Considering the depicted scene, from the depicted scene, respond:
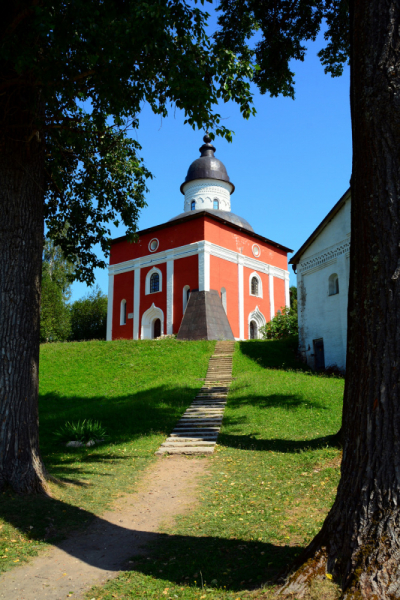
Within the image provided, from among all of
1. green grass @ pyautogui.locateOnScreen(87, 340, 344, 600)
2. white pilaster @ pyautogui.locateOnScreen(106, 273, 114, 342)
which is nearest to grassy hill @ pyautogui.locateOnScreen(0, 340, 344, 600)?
green grass @ pyautogui.locateOnScreen(87, 340, 344, 600)

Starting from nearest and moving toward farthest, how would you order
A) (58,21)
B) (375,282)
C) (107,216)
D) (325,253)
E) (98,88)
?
(375,282) < (58,21) < (98,88) < (107,216) < (325,253)

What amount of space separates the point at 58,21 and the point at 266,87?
4.36 metres

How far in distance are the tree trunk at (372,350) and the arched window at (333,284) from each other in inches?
602

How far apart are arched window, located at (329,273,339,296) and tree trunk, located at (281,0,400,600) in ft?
50.2

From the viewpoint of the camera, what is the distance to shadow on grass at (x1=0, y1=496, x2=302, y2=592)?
11.7ft

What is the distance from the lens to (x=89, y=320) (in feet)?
137

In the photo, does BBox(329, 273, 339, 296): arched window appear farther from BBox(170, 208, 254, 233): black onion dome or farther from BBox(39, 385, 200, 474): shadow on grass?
BBox(170, 208, 254, 233): black onion dome

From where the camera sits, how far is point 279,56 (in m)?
8.31

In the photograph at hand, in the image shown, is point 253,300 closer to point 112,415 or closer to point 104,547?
point 112,415

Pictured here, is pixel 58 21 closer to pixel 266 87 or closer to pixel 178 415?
pixel 266 87

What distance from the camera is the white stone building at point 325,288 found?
17125 millimetres

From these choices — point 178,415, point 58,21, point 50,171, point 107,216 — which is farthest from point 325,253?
point 58,21

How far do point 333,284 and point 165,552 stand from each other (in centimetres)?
1539

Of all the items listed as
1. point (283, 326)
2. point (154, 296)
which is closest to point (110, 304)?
point (154, 296)
